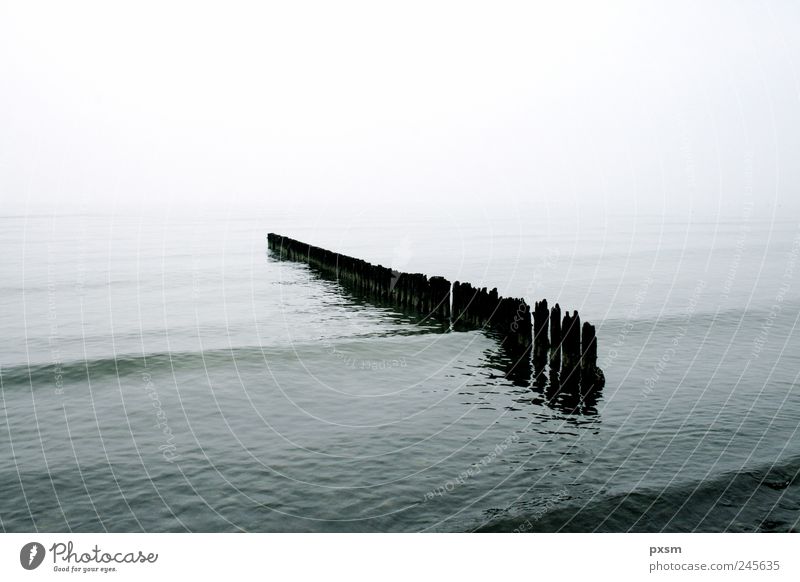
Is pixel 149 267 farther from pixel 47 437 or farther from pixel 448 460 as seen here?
pixel 448 460

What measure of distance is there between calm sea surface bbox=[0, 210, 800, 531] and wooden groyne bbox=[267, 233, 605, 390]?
0.76 m

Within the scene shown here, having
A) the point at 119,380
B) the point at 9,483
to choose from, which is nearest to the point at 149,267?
the point at 119,380

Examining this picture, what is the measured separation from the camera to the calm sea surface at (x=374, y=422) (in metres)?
8.05

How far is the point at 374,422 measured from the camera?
1149cm

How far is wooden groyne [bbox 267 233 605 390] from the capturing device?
1362 centimetres
